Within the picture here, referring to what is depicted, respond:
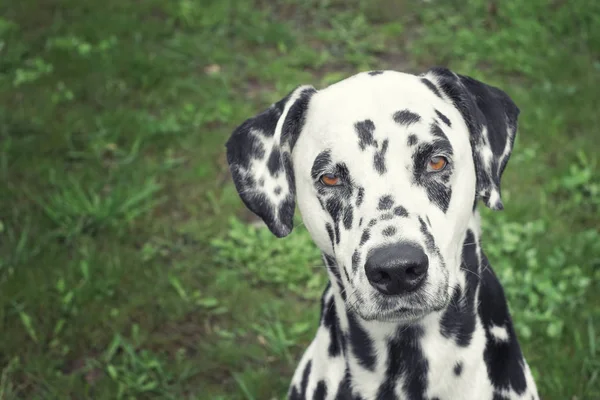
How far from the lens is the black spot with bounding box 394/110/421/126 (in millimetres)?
2473

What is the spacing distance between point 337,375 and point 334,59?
15.2ft

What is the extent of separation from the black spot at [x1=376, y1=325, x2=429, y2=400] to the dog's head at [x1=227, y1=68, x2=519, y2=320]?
8.7 inches

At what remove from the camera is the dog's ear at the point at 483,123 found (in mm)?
2621

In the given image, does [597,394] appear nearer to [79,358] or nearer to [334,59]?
[79,358]

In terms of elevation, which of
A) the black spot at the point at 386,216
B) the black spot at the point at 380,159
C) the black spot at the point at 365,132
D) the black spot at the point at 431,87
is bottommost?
the black spot at the point at 386,216

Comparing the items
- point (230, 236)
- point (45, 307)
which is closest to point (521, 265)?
point (230, 236)

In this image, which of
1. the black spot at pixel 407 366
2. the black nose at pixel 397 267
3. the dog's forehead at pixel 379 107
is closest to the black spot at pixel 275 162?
the dog's forehead at pixel 379 107

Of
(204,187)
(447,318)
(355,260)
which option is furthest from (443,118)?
(204,187)

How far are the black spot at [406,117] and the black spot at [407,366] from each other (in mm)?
753

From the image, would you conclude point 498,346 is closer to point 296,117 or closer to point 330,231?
point 330,231

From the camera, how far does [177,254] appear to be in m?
4.96

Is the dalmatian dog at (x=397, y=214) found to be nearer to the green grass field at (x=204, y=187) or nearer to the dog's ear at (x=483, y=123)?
the dog's ear at (x=483, y=123)

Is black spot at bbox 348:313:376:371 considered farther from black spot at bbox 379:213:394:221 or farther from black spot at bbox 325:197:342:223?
black spot at bbox 379:213:394:221

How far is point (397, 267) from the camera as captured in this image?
7.44 feet
